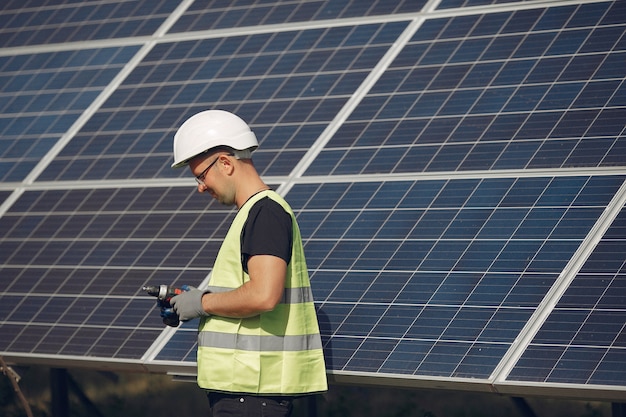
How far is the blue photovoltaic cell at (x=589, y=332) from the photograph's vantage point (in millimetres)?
7840

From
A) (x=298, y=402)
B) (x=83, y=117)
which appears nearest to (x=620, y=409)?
(x=298, y=402)

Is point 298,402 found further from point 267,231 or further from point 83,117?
point 267,231

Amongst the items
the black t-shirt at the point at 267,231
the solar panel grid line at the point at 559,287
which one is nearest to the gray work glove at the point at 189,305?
the black t-shirt at the point at 267,231

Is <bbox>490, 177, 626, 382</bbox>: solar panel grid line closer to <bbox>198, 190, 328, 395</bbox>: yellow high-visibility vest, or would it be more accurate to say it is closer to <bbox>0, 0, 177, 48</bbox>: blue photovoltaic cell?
<bbox>198, 190, 328, 395</bbox>: yellow high-visibility vest

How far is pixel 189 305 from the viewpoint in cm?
689

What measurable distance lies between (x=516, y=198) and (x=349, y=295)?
4.97ft

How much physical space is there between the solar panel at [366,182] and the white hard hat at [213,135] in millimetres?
2303

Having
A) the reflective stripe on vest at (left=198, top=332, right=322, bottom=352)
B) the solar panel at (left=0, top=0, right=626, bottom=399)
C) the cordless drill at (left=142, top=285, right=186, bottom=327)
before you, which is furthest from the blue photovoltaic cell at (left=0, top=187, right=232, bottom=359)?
the reflective stripe on vest at (left=198, top=332, right=322, bottom=352)

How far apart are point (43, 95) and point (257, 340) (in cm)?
672

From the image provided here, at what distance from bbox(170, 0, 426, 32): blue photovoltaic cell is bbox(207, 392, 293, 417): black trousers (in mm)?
5702

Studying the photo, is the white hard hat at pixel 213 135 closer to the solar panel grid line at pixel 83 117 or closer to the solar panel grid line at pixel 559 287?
the solar panel grid line at pixel 559 287

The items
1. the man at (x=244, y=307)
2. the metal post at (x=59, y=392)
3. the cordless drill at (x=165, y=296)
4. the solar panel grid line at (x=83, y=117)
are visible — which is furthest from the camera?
the solar panel grid line at (x=83, y=117)

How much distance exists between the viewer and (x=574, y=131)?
963 cm

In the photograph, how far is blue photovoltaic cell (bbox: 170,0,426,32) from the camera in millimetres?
11742
